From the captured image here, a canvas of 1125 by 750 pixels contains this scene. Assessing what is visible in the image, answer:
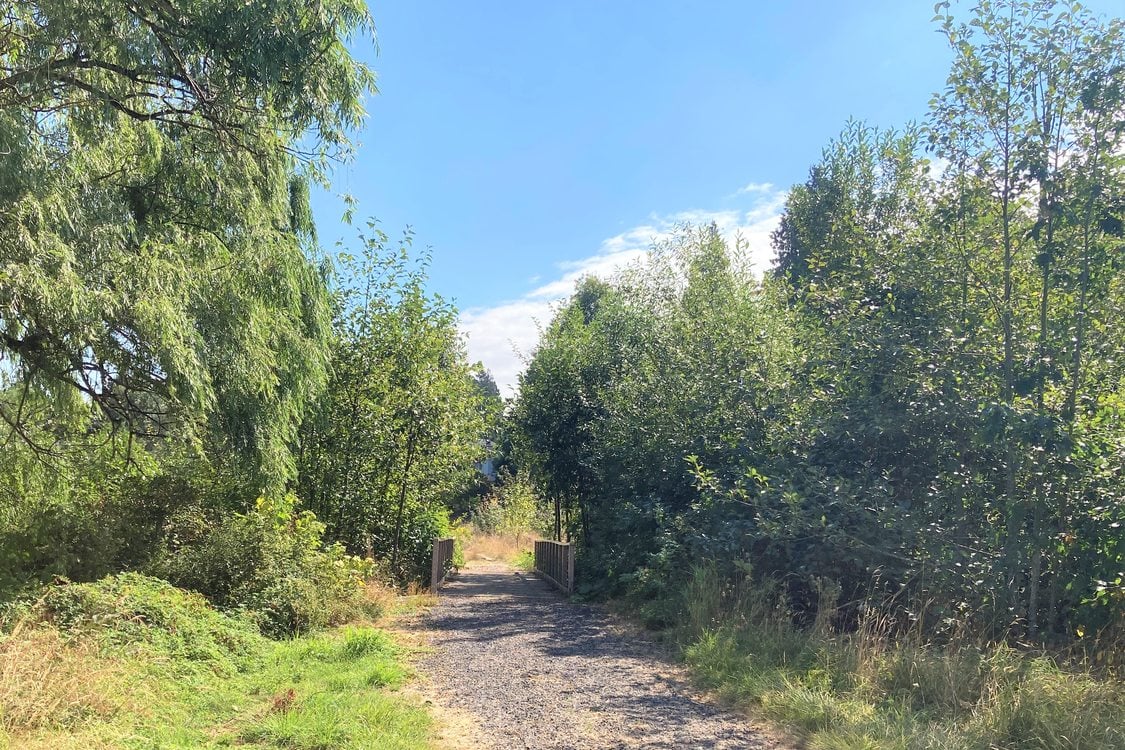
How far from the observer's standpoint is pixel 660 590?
412 inches

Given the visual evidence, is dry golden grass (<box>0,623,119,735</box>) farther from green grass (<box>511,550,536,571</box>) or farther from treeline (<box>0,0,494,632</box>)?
green grass (<box>511,550,536,571</box>)

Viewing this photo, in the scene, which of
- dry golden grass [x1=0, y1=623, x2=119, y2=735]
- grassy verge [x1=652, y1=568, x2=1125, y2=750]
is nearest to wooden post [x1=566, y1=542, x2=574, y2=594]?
grassy verge [x1=652, y1=568, x2=1125, y2=750]

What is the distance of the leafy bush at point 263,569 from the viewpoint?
27.4ft

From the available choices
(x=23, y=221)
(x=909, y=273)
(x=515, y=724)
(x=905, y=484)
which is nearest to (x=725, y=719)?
(x=515, y=724)

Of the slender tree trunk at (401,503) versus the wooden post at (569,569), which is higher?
the slender tree trunk at (401,503)

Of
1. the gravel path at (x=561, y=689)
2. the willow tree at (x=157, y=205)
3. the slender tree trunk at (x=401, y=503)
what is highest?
the willow tree at (x=157, y=205)

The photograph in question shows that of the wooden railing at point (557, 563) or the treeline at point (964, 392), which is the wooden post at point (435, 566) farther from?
the treeline at point (964, 392)

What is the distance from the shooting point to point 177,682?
572cm

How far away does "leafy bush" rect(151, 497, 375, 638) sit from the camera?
8.34m

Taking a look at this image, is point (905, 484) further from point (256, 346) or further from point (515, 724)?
point (256, 346)

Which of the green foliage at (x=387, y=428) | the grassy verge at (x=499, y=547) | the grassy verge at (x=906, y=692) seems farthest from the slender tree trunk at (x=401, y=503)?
the grassy verge at (x=499, y=547)

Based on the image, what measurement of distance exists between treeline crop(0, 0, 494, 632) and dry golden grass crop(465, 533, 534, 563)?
16384 millimetres

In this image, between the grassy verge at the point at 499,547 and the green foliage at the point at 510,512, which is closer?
the grassy verge at the point at 499,547

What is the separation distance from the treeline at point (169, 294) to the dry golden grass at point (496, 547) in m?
16.4
